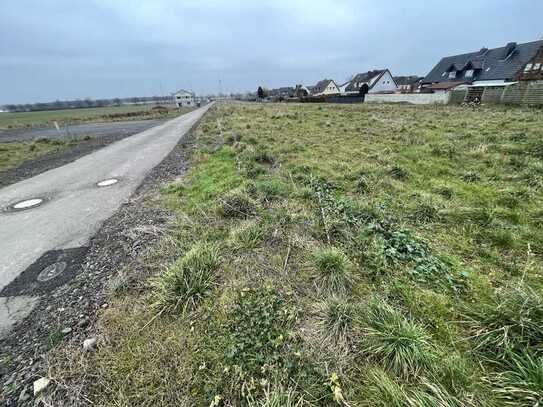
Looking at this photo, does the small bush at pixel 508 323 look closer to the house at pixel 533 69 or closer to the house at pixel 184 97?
the house at pixel 533 69

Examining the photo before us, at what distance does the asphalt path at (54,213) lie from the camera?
3.18 metres

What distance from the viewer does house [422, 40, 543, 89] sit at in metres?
30.4

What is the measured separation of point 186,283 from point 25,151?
15.6m

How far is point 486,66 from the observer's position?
34.5m

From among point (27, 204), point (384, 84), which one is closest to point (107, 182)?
point (27, 204)

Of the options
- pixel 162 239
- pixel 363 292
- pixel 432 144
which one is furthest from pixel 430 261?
pixel 432 144

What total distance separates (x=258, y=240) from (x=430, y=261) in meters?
2.19

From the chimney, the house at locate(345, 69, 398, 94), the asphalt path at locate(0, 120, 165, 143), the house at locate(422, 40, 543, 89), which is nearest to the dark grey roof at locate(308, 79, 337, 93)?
the house at locate(345, 69, 398, 94)

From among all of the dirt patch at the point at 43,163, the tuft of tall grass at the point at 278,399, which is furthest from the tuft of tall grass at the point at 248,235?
the dirt patch at the point at 43,163

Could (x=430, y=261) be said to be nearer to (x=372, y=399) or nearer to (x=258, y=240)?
(x=372, y=399)

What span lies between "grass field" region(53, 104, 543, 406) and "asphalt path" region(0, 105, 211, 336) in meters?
1.29

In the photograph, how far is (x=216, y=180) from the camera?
236 inches

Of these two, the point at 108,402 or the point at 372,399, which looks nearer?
the point at 372,399

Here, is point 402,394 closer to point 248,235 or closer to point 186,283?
point 186,283
